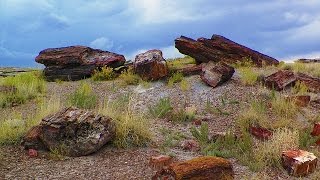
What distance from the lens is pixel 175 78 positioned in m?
17.2

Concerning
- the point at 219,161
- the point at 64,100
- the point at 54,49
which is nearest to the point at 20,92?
the point at 64,100

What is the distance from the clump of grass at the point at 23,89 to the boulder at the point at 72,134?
494cm

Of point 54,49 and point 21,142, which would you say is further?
point 54,49

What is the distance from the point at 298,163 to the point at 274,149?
722mm

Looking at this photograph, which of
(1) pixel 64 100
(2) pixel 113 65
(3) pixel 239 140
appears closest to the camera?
(3) pixel 239 140

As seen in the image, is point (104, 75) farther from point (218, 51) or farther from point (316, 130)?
point (316, 130)

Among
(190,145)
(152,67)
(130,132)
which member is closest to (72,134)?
(130,132)

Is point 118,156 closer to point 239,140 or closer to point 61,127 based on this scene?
point 61,127

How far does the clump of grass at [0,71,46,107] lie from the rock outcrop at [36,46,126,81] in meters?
0.63

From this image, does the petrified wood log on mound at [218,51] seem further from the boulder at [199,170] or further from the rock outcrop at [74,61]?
the boulder at [199,170]

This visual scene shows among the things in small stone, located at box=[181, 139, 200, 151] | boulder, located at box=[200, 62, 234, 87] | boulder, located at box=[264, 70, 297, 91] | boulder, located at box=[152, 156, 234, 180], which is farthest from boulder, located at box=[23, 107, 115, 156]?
boulder, located at box=[264, 70, 297, 91]

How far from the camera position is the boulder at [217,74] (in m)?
16.4

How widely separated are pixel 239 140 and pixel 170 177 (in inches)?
145

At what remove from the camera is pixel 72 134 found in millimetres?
10484
